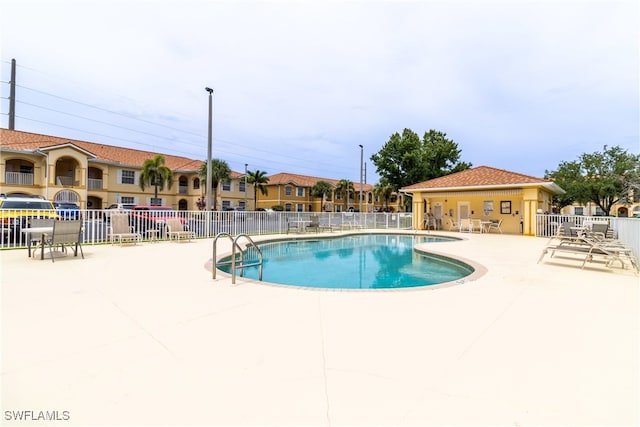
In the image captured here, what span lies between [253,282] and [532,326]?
4.41 meters

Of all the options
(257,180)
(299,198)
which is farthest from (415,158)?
(257,180)

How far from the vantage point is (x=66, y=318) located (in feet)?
12.2

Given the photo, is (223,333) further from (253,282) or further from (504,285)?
(504,285)

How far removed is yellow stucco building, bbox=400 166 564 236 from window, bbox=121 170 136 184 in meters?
27.9

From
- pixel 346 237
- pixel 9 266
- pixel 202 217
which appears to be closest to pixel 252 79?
pixel 202 217

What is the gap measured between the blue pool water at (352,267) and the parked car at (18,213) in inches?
309

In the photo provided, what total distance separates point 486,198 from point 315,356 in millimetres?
21927

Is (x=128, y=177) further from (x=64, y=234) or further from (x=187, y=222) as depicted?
(x=64, y=234)

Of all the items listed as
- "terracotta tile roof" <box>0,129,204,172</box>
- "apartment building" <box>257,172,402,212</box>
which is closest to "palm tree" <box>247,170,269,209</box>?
"apartment building" <box>257,172,402,212</box>

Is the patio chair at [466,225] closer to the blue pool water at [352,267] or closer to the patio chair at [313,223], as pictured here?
the blue pool water at [352,267]

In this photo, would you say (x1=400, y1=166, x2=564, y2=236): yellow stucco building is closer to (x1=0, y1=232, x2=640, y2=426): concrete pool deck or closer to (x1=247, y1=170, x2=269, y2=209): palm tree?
(x1=0, y1=232, x2=640, y2=426): concrete pool deck

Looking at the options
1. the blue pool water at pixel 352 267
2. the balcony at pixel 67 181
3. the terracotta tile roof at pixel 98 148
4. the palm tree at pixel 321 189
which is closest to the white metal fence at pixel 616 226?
the blue pool water at pixel 352 267

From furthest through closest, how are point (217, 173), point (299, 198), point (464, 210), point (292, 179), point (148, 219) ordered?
point (299, 198), point (292, 179), point (217, 173), point (464, 210), point (148, 219)

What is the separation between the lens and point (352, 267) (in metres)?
9.66
